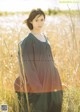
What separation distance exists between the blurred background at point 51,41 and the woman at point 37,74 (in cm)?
8

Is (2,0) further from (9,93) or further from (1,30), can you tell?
(9,93)

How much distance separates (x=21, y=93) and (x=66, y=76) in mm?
247

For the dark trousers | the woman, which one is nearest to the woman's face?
the woman

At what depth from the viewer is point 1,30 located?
268cm

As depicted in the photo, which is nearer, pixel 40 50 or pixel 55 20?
pixel 40 50

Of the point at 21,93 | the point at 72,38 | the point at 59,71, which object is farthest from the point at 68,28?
the point at 21,93

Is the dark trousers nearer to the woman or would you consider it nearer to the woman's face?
the woman

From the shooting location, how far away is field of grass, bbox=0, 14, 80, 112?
2.60m

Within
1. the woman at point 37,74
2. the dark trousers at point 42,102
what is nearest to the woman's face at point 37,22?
the woman at point 37,74

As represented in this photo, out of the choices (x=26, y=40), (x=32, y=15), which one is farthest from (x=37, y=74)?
(x=32, y=15)

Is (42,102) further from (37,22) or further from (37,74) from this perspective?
(37,22)

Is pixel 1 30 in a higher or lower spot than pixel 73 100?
higher

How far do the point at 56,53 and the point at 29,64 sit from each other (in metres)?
0.22

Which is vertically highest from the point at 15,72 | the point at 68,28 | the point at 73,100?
the point at 68,28
